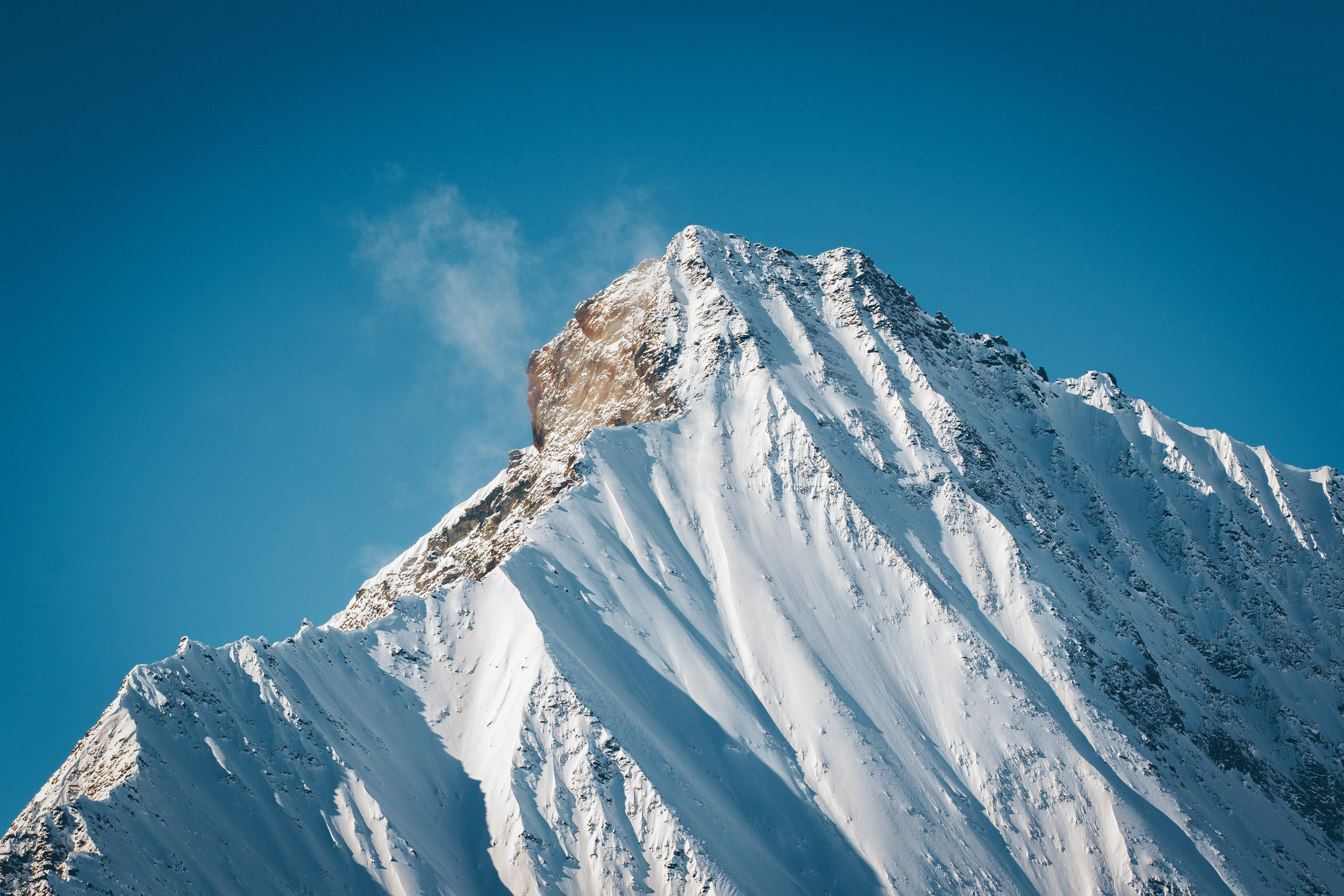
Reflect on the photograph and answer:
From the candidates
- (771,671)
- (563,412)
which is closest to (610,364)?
(563,412)

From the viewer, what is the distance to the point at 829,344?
11162 centimetres

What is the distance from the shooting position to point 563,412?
109875mm

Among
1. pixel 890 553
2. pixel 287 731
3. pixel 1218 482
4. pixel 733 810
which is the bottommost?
pixel 1218 482

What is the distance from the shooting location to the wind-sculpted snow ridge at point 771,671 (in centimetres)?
5800

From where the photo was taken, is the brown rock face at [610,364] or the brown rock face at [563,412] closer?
the brown rock face at [563,412]

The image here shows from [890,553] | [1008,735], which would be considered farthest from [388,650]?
[1008,735]

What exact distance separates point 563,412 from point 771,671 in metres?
47.1

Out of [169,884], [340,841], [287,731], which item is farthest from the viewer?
[287,731]

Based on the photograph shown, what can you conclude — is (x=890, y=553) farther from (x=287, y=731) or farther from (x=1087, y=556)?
(x=287, y=731)

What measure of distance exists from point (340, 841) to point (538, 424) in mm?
61855

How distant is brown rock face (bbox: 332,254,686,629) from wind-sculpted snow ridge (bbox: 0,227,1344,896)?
22.2 inches

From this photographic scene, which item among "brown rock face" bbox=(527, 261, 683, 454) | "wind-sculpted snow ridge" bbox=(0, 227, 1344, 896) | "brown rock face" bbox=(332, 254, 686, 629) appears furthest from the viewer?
"brown rock face" bbox=(527, 261, 683, 454)

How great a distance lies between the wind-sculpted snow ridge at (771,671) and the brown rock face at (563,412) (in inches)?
22.2

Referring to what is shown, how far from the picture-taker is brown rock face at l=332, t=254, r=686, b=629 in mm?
91625
